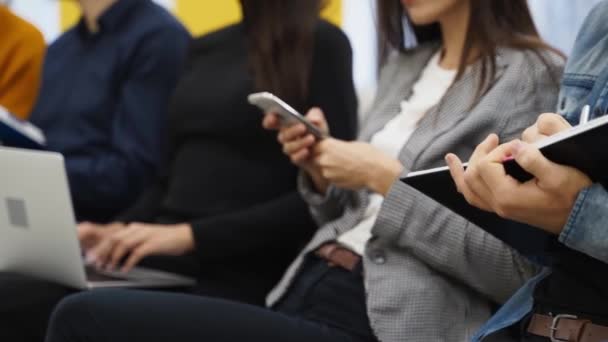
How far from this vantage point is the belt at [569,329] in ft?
2.80

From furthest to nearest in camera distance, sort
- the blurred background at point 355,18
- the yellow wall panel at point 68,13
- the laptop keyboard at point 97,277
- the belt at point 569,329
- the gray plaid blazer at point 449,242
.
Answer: the yellow wall panel at point 68,13 < the blurred background at point 355,18 < the laptop keyboard at point 97,277 < the gray plaid blazer at point 449,242 < the belt at point 569,329

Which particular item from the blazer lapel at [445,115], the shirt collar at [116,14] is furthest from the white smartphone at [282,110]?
the shirt collar at [116,14]

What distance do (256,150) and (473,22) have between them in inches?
18.1

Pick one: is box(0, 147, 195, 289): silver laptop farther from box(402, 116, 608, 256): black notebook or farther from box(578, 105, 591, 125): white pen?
box(578, 105, 591, 125): white pen

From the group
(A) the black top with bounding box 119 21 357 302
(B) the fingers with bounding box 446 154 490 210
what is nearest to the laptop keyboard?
(A) the black top with bounding box 119 21 357 302

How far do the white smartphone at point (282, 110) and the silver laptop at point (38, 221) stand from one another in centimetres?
30

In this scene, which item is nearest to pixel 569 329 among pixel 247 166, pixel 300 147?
pixel 300 147

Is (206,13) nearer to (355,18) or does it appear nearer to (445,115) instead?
(355,18)

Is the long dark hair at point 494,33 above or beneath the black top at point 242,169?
above

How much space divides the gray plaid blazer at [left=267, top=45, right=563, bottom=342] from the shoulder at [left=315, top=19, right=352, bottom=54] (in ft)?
1.15

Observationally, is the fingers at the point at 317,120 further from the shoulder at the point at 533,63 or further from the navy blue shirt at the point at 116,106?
the navy blue shirt at the point at 116,106

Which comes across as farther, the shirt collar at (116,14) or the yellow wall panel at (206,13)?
the yellow wall panel at (206,13)

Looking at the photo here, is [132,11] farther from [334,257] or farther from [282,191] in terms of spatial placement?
[334,257]

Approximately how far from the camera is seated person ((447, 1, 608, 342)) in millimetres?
790
